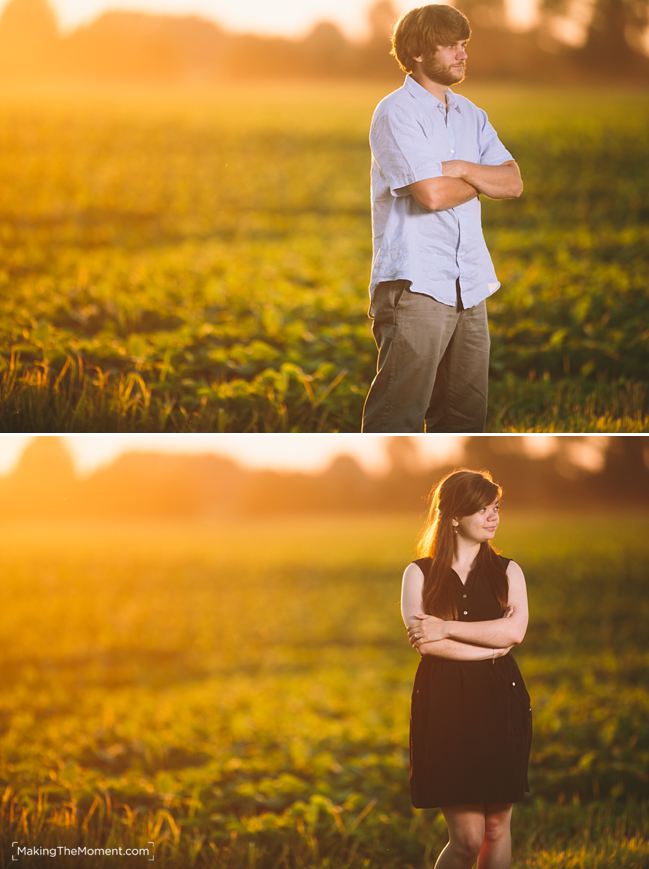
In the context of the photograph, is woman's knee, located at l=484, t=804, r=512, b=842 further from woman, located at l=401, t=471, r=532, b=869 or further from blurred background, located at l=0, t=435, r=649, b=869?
blurred background, located at l=0, t=435, r=649, b=869

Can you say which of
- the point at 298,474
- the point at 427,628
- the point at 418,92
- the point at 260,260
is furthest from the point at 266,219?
the point at 427,628

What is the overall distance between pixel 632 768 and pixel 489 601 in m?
1.65

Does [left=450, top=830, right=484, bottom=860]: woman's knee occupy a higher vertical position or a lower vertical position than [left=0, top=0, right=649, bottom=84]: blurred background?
lower

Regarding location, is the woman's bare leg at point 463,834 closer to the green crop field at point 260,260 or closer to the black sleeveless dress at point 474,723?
the black sleeveless dress at point 474,723

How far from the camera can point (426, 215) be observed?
142 inches

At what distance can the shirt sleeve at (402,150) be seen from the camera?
3.47m

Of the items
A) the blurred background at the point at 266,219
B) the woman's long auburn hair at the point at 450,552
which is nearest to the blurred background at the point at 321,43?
the blurred background at the point at 266,219

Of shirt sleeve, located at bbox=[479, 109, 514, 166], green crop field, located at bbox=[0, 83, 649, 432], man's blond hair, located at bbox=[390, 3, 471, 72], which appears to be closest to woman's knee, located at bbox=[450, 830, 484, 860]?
green crop field, located at bbox=[0, 83, 649, 432]

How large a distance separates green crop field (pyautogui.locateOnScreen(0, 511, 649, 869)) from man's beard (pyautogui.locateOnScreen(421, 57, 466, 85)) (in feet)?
6.79

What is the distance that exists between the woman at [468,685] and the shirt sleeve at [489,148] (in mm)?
1086

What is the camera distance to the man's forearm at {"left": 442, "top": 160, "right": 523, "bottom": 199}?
352 centimetres

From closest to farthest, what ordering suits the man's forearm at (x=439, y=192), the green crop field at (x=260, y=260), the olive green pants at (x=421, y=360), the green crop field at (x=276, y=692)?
the man's forearm at (x=439, y=192) → the olive green pants at (x=421, y=360) → the green crop field at (x=276, y=692) → the green crop field at (x=260, y=260)

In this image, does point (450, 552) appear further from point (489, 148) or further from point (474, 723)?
point (489, 148)

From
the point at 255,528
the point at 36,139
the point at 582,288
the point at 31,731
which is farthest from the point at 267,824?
the point at 36,139
